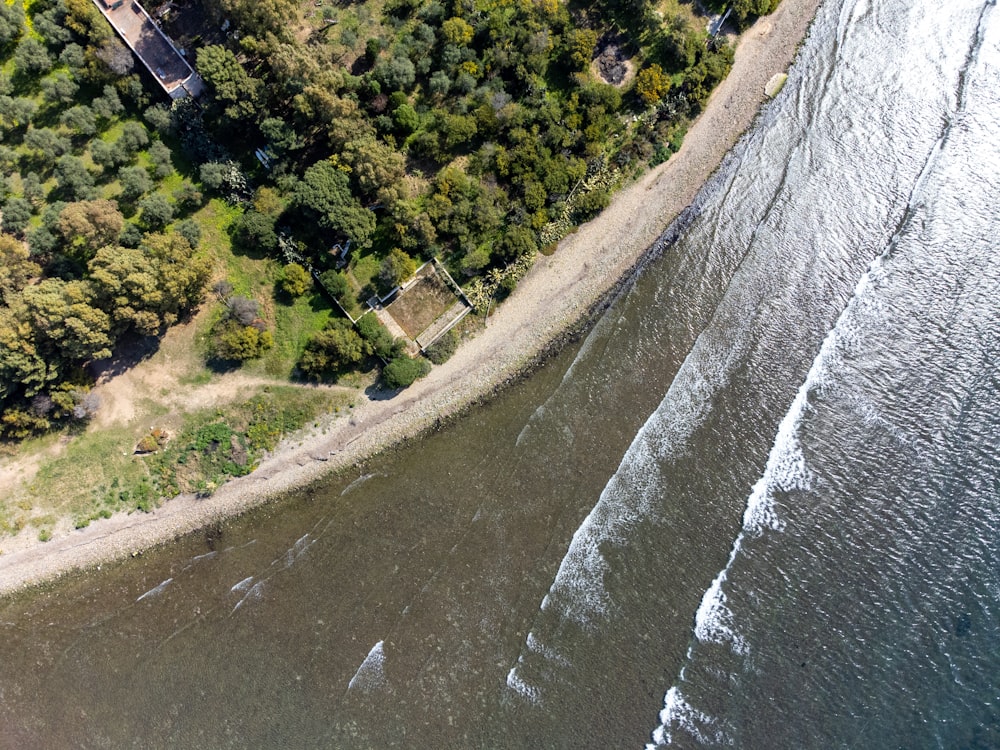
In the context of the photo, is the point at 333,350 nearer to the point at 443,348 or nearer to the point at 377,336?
the point at 377,336

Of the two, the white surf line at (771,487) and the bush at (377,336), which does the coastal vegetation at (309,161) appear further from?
the white surf line at (771,487)

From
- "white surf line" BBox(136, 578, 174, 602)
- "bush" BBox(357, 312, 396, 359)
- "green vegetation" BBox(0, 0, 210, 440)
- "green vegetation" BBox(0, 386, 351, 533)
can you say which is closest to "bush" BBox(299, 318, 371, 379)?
"bush" BBox(357, 312, 396, 359)

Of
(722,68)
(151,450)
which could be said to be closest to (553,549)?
(151,450)

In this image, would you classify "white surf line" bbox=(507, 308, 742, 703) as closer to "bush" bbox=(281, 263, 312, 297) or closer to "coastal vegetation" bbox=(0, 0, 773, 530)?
"coastal vegetation" bbox=(0, 0, 773, 530)

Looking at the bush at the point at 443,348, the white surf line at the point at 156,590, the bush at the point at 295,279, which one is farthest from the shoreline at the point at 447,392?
the bush at the point at 295,279

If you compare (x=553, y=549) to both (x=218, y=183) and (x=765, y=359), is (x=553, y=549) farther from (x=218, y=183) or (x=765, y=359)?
(x=218, y=183)
